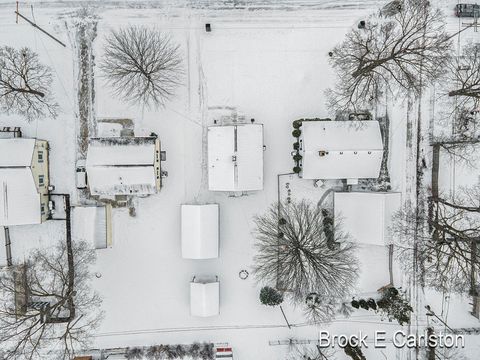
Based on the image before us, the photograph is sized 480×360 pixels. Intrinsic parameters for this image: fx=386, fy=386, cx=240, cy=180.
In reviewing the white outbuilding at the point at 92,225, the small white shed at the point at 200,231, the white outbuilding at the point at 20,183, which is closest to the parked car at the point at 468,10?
the small white shed at the point at 200,231

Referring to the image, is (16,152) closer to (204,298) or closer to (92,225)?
(92,225)

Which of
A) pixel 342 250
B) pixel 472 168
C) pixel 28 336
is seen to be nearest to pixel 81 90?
pixel 28 336

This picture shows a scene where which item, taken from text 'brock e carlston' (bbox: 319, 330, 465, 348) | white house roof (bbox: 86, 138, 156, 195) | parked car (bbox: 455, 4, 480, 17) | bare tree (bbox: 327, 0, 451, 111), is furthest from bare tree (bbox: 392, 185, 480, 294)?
white house roof (bbox: 86, 138, 156, 195)

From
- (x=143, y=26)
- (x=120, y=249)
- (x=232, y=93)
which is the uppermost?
(x=143, y=26)

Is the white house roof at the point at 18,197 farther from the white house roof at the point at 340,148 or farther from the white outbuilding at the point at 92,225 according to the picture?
the white house roof at the point at 340,148

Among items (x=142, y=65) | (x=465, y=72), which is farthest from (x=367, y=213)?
(x=142, y=65)

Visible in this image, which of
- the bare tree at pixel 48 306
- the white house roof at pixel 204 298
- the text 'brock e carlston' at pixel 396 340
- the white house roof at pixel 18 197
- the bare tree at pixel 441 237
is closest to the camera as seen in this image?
the white house roof at pixel 18 197

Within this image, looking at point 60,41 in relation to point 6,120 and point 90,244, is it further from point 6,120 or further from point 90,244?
point 90,244
